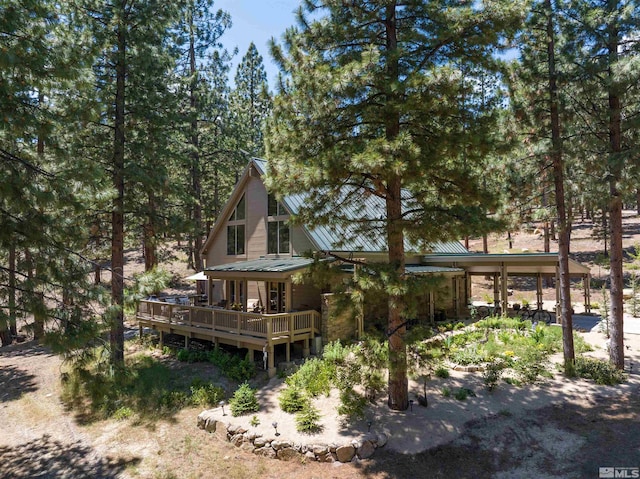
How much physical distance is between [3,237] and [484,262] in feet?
58.5

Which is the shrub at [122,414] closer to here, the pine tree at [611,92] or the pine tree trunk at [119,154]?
the pine tree trunk at [119,154]

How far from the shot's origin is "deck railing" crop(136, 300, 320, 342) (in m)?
12.8

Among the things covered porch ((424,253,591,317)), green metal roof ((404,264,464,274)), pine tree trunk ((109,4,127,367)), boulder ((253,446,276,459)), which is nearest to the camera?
boulder ((253,446,276,459))

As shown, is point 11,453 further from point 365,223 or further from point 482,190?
point 482,190

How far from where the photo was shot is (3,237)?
22.9 feet

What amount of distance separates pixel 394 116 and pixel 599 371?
8.99m

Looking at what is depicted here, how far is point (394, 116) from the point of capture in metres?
8.33

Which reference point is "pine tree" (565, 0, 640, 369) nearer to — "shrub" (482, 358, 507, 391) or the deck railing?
"shrub" (482, 358, 507, 391)

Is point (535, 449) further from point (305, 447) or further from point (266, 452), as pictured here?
point (266, 452)

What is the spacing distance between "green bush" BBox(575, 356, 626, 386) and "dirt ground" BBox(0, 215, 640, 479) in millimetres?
266

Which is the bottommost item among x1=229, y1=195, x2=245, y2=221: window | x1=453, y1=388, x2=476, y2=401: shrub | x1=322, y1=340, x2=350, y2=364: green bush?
x1=453, y1=388, x2=476, y2=401: shrub

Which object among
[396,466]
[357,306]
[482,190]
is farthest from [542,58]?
[396,466]

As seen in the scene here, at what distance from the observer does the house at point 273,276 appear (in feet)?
43.6

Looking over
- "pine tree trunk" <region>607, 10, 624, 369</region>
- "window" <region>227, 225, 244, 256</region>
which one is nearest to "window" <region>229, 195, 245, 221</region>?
"window" <region>227, 225, 244, 256</region>
